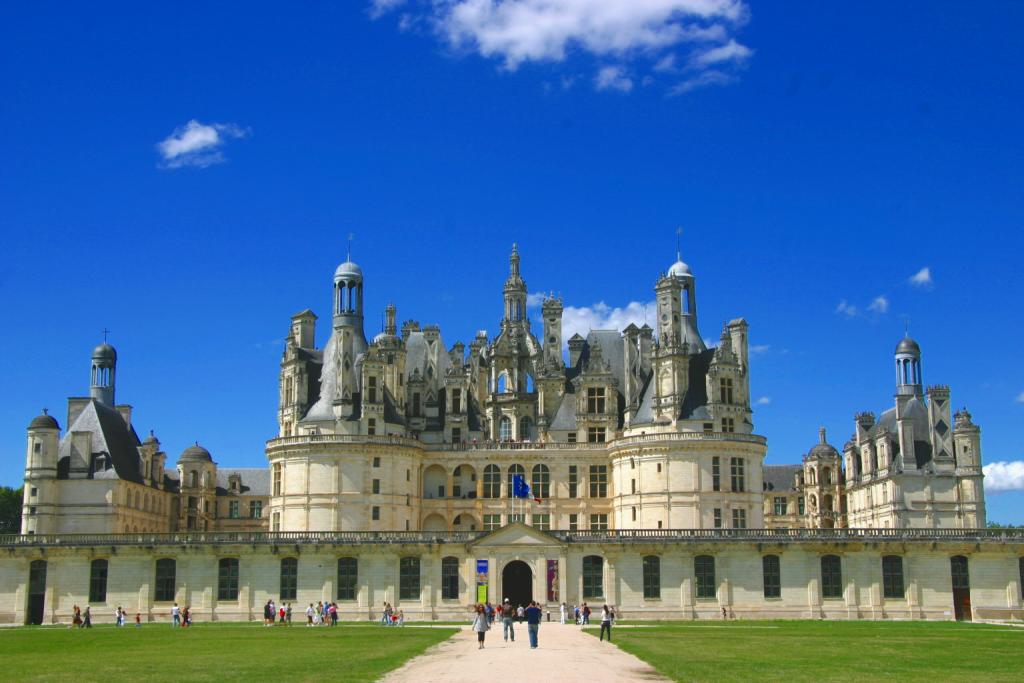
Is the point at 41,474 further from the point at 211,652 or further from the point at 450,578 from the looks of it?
the point at 211,652

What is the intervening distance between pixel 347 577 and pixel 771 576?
24456 mm

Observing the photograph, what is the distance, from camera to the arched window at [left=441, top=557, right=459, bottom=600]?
69938mm

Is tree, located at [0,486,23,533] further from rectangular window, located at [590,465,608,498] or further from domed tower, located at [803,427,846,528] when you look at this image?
A: domed tower, located at [803,427,846,528]

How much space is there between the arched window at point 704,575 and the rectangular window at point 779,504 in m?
37.3

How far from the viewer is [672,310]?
81562 mm

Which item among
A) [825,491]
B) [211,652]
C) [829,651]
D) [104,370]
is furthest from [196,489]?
[829,651]

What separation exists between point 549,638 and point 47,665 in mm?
19457

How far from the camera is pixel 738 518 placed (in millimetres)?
76438

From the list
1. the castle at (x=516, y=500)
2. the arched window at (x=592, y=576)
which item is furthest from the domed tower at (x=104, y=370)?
the arched window at (x=592, y=576)

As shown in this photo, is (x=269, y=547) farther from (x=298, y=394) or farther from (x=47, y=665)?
(x=47, y=665)

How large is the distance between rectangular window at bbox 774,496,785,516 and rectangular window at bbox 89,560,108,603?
58.6 m

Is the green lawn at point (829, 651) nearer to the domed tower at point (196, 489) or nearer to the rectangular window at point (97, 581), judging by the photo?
the rectangular window at point (97, 581)

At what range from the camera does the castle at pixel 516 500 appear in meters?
69.9

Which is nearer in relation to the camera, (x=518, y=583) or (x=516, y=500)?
(x=518, y=583)
